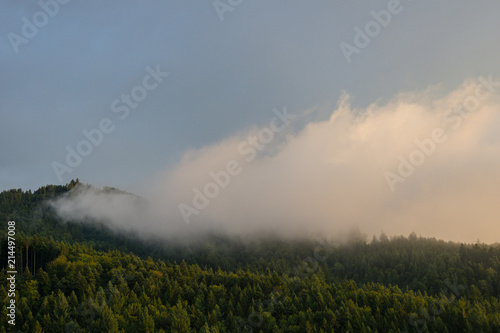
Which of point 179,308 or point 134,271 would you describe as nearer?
point 179,308

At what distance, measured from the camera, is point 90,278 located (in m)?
170

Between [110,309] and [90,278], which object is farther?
[90,278]

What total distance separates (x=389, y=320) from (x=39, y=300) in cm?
13677

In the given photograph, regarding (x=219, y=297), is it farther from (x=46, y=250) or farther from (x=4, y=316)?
(x=46, y=250)

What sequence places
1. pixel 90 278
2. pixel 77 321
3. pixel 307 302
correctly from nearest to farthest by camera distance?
pixel 77 321 < pixel 307 302 < pixel 90 278

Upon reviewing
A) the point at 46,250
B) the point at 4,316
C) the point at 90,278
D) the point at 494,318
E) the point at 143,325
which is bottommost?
the point at 494,318

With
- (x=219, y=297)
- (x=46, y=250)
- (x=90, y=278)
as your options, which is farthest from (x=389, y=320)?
(x=46, y=250)

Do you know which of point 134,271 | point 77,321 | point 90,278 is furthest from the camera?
point 134,271

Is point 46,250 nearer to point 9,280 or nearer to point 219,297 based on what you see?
point 9,280

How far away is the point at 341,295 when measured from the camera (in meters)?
166

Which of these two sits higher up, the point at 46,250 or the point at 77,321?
the point at 46,250

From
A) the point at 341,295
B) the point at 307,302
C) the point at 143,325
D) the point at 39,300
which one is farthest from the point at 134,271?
the point at 341,295

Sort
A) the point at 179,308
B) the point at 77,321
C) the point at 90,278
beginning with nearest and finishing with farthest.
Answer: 1. the point at 77,321
2. the point at 179,308
3. the point at 90,278

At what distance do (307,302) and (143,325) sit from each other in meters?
67.8
